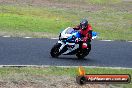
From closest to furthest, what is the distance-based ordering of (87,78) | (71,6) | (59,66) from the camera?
(87,78) → (59,66) → (71,6)

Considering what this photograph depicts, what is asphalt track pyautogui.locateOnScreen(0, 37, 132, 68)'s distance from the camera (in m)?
16.0

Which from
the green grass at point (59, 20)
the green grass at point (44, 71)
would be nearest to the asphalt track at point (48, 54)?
the green grass at point (44, 71)

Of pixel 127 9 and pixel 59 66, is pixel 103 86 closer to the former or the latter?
pixel 59 66

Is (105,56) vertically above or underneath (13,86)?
underneath

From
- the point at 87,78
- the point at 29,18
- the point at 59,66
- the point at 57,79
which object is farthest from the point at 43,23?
the point at 87,78

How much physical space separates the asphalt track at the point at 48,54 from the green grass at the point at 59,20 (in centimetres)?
227

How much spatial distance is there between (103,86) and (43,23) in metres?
14.8

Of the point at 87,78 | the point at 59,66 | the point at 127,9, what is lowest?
the point at 127,9

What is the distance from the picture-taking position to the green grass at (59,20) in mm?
24411

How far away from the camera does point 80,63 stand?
53.8 ft

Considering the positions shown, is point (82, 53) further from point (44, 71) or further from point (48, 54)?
point (44, 71)

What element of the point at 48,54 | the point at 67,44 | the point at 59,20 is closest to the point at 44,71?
the point at 67,44

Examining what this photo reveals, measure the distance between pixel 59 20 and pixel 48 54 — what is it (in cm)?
1134

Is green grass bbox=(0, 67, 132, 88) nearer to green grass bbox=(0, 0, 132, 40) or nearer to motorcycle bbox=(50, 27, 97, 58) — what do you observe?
A: motorcycle bbox=(50, 27, 97, 58)
